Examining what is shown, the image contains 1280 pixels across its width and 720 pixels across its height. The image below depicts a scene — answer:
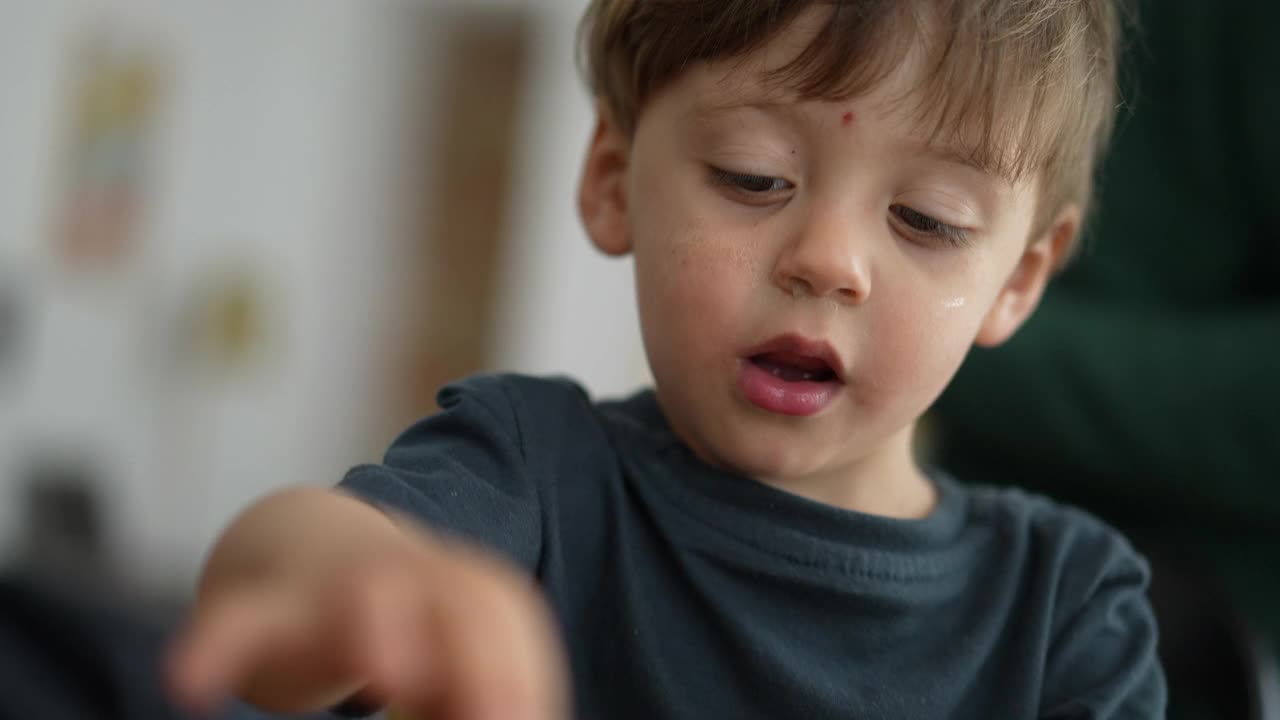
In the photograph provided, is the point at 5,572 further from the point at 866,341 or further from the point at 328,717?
the point at 866,341

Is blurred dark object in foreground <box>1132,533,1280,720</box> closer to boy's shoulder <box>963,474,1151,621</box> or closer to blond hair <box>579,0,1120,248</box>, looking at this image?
boy's shoulder <box>963,474,1151,621</box>

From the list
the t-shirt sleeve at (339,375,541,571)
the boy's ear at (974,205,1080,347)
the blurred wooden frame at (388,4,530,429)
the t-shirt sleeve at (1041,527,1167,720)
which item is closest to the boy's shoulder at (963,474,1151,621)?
the t-shirt sleeve at (1041,527,1167,720)

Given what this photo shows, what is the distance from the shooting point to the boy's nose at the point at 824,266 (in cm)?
65

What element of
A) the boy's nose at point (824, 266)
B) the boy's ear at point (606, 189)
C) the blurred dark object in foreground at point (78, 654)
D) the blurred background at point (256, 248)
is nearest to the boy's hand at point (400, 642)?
the boy's nose at point (824, 266)

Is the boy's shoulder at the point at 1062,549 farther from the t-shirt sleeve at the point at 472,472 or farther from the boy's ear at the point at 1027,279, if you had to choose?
the t-shirt sleeve at the point at 472,472

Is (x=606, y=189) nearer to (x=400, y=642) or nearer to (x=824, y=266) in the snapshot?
(x=824, y=266)

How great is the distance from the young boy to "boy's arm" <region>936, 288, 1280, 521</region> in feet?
1.35

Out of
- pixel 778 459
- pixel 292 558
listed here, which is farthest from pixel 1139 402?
pixel 292 558

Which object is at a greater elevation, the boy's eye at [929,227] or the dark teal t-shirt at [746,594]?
the boy's eye at [929,227]

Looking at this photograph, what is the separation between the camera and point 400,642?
1.17 feet

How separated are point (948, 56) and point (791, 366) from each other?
186 mm

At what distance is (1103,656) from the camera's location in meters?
0.76

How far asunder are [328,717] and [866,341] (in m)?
0.42

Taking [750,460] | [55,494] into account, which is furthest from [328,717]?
[55,494]
